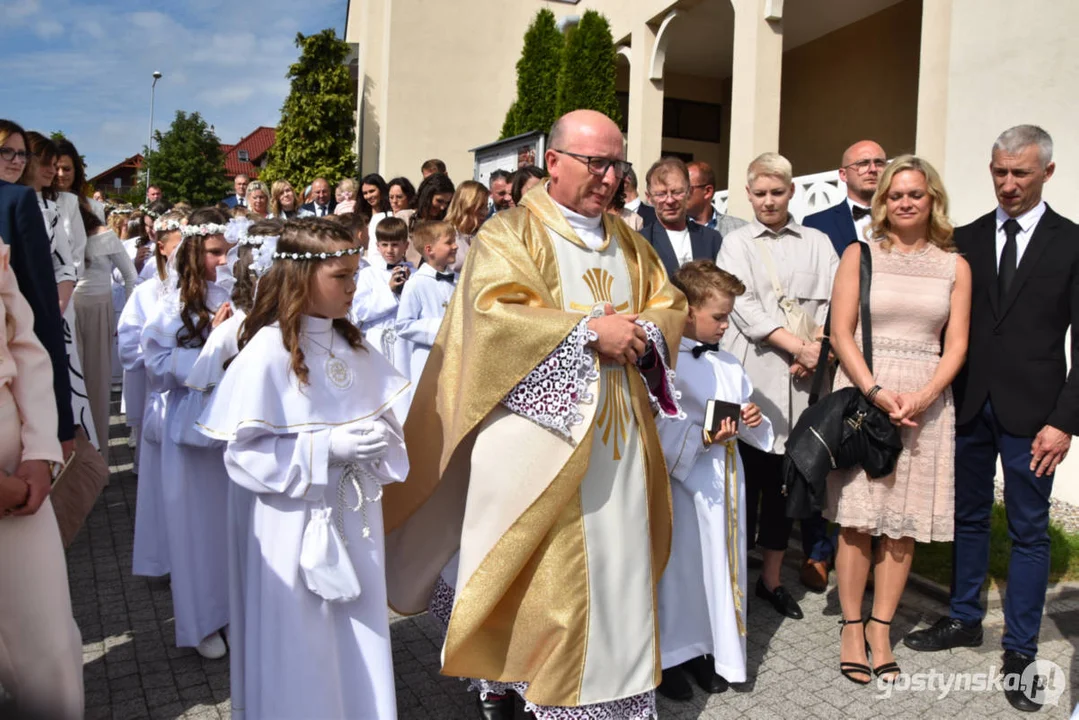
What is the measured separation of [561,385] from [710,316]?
3.49ft

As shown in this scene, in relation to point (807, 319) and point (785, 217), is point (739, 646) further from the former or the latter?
point (785, 217)

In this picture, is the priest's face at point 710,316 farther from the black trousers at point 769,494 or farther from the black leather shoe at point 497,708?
the black leather shoe at point 497,708

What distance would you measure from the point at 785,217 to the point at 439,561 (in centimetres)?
265

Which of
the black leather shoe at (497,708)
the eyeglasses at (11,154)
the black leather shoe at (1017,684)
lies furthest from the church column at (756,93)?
the eyeglasses at (11,154)

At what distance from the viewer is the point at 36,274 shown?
3.03 metres

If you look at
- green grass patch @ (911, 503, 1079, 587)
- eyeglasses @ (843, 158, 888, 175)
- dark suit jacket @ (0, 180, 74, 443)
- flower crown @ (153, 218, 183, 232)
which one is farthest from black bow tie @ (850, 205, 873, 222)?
dark suit jacket @ (0, 180, 74, 443)

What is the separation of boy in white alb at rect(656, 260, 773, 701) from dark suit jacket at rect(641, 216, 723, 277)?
1242mm

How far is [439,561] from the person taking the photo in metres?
3.58

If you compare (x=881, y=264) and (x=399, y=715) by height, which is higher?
(x=881, y=264)

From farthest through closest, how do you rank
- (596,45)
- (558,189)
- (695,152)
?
1. (695,152)
2. (596,45)
3. (558,189)

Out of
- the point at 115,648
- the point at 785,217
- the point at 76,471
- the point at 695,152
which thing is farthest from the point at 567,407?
the point at 695,152

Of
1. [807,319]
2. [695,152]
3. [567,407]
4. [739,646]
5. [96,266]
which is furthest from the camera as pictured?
[695,152]

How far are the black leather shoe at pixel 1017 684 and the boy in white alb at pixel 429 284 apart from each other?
11.9 ft

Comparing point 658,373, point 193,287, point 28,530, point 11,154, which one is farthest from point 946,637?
point 11,154
